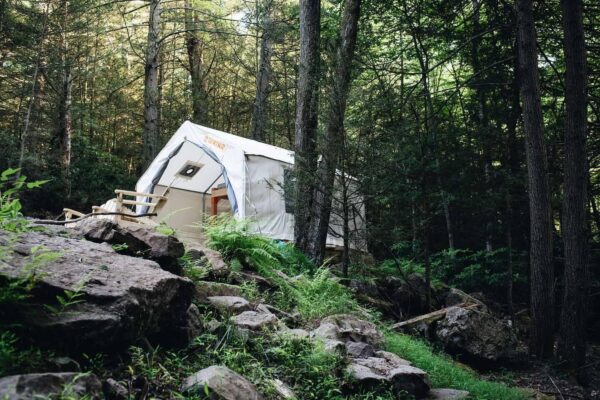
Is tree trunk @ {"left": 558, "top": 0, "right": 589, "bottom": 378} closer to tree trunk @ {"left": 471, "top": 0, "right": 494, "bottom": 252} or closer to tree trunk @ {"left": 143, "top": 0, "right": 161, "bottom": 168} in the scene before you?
→ tree trunk @ {"left": 471, "top": 0, "right": 494, "bottom": 252}

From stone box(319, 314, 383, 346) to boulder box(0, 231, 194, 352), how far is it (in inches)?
77.6

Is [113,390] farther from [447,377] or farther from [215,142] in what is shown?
[215,142]

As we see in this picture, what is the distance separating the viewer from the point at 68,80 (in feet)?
53.1

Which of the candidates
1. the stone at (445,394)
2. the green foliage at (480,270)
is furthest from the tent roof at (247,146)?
the stone at (445,394)

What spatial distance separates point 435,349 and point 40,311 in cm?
537

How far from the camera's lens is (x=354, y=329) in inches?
187

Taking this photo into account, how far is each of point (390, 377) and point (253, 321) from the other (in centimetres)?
113

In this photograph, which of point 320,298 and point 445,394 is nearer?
point 445,394

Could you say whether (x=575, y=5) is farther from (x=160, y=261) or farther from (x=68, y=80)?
(x=68, y=80)

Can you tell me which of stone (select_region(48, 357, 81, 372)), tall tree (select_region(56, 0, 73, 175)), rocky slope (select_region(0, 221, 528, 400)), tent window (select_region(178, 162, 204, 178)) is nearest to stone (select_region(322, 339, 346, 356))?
rocky slope (select_region(0, 221, 528, 400))

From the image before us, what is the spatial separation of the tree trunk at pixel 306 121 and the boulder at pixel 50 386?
5.51 metres

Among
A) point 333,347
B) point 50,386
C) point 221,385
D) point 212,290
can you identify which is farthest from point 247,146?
point 50,386

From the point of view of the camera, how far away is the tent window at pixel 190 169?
1268 centimetres

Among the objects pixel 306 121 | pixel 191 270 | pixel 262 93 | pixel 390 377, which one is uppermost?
pixel 262 93
